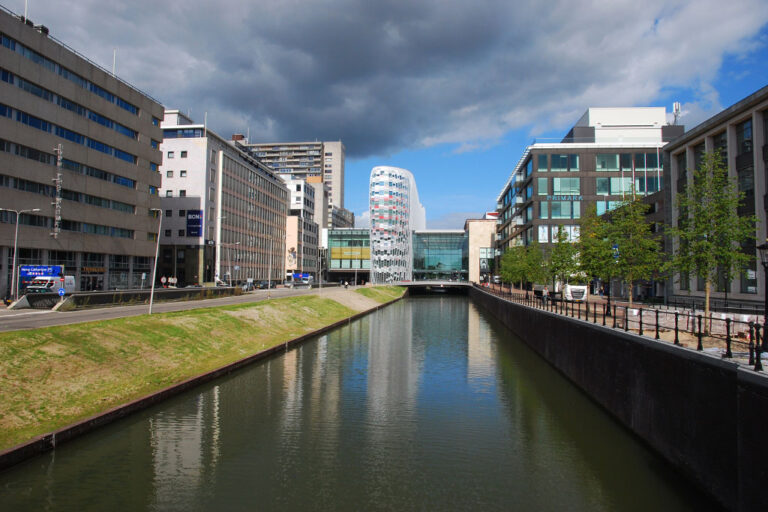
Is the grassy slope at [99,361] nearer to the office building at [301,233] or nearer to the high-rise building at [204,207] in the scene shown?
the high-rise building at [204,207]

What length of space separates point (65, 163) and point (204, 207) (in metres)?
37.0

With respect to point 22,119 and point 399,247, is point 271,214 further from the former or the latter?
point 22,119

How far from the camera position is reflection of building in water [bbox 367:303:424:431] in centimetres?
2261

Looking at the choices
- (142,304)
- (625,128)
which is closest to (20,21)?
(142,304)

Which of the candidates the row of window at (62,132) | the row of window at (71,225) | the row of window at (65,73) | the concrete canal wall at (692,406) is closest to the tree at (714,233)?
the concrete canal wall at (692,406)

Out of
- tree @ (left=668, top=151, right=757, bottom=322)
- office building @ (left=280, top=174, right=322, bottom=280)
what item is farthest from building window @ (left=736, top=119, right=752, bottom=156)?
office building @ (left=280, top=174, right=322, bottom=280)

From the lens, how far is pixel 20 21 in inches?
2302

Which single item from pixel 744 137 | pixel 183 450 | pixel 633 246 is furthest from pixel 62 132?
pixel 744 137

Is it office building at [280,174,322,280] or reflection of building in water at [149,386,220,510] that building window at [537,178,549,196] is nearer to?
reflection of building in water at [149,386,220,510]

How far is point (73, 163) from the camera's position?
218 feet

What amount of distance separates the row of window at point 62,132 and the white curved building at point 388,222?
89.1 m

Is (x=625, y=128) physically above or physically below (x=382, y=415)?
above

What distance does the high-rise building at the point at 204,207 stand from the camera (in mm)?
100938

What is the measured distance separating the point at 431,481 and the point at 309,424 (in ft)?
21.8
